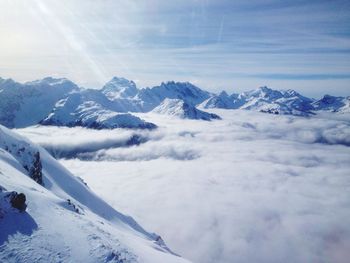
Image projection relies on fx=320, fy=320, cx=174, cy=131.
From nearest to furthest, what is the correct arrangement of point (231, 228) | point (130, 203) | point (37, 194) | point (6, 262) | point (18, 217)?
point (6, 262) < point (18, 217) < point (37, 194) < point (231, 228) < point (130, 203)

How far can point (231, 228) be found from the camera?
177875 millimetres

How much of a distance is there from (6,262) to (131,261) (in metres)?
12.1

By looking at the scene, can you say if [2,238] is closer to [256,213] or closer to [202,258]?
[202,258]

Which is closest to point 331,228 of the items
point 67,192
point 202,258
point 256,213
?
point 256,213

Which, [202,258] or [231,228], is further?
[231,228]

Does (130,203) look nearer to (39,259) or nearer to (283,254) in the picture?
(283,254)

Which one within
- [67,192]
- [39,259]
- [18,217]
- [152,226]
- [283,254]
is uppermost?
[18,217]

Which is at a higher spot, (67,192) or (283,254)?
(67,192)

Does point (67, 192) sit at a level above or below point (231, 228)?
above

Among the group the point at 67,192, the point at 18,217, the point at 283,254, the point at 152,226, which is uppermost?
the point at 18,217

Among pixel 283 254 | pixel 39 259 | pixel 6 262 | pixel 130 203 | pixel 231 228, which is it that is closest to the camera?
pixel 6 262

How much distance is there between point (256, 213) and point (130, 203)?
77432 millimetres

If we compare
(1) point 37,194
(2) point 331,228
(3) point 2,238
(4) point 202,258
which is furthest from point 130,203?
(3) point 2,238

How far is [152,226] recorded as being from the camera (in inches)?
6545
